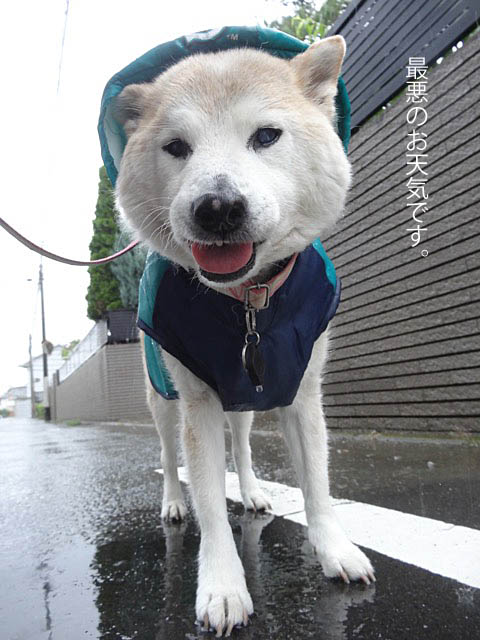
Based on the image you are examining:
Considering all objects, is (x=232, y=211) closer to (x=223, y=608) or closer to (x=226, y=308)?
(x=226, y=308)

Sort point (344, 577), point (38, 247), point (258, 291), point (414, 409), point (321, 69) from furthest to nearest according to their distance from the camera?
point (414, 409), point (38, 247), point (321, 69), point (258, 291), point (344, 577)

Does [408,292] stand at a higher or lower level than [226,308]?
higher

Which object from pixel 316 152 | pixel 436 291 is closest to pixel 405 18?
pixel 436 291

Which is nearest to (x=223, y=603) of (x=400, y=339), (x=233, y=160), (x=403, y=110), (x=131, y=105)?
(x=233, y=160)

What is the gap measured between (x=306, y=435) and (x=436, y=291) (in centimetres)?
267

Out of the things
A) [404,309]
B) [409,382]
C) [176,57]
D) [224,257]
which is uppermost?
[176,57]

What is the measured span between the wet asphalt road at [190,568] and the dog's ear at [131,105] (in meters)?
1.62

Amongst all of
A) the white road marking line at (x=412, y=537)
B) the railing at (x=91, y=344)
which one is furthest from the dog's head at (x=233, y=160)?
the railing at (x=91, y=344)

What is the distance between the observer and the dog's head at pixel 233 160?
1.46m

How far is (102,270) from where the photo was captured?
659 inches

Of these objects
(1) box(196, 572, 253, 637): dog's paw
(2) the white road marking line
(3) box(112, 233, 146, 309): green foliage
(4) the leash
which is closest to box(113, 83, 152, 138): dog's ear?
(4) the leash

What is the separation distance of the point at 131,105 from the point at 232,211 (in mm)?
796

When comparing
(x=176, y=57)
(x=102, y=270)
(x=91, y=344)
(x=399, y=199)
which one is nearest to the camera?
(x=176, y=57)

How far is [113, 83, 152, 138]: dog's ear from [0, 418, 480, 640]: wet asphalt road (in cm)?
162
